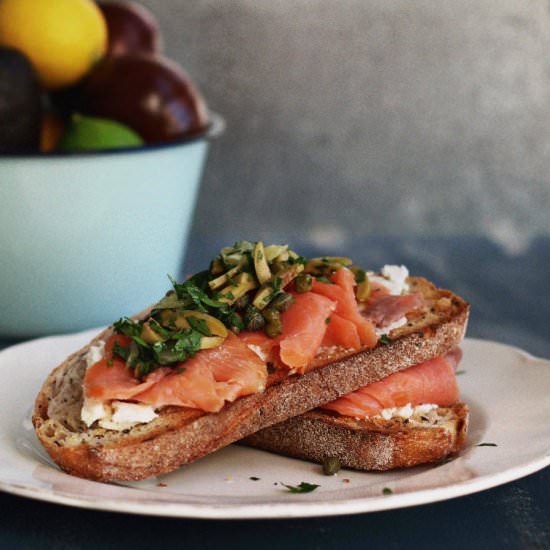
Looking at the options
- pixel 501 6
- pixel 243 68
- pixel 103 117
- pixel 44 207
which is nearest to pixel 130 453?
pixel 44 207

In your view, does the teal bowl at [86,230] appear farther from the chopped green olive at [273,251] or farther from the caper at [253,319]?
the caper at [253,319]

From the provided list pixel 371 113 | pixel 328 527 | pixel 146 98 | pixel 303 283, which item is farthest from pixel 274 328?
pixel 371 113

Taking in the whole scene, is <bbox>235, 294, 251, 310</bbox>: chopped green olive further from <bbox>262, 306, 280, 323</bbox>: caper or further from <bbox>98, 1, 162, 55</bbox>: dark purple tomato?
<bbox>98, 1, 162, 55</bbox>: dark purple tomato

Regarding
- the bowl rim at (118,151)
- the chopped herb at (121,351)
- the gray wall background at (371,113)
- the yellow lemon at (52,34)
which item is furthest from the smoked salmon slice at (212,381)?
the gray wall background at (371,113)

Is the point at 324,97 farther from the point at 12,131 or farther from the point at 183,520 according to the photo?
the point at 183,520

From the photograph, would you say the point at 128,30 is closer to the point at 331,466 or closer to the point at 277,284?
the point at 277,284

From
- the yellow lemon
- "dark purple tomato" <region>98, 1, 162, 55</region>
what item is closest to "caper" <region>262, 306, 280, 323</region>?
the yellow lemon
